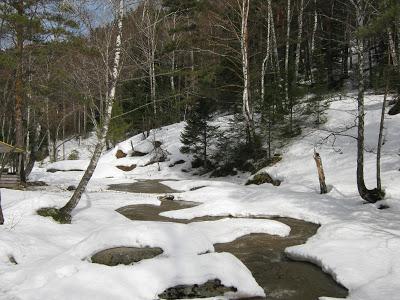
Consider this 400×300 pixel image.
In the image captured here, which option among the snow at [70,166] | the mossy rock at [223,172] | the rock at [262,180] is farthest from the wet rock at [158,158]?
the rock at [262,180]

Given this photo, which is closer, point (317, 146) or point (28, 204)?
point (28, 204)

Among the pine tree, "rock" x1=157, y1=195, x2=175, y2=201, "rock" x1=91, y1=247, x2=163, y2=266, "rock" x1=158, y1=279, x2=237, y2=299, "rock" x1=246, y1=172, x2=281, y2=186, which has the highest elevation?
the pine tree

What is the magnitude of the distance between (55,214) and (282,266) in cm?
652

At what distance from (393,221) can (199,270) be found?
22.7ft

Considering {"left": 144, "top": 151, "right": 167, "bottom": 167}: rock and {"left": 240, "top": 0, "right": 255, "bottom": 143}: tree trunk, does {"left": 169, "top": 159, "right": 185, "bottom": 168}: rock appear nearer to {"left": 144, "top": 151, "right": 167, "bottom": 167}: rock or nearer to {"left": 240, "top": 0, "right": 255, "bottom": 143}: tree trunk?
{"left": 144, "top": 151, "right": 167, "bottom": 167}: rock

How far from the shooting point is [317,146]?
840 inches

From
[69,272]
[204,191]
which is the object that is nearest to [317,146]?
[204,191]

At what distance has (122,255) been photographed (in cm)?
715

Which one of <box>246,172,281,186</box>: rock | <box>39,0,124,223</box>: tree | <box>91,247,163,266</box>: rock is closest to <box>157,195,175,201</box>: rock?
<box>246,172,281,186</box>: rock

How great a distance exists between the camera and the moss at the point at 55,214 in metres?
11.5

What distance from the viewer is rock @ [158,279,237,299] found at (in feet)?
21.7

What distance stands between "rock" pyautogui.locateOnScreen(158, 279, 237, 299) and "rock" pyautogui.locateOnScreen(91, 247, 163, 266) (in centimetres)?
90

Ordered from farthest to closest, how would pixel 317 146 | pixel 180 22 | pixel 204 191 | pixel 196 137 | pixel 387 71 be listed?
pixel 180 22
pixel 196 137
pixel 317 146
pixel 204 191
pixel 387 71

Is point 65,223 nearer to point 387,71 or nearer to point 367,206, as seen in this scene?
point 367,206
